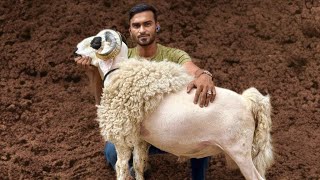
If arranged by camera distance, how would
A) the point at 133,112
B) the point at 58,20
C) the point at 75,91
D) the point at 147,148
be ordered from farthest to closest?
the point at 58,20 < the point at 75,91 < the point at 147,148 < the point at 133,112

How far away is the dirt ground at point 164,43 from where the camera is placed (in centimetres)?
361

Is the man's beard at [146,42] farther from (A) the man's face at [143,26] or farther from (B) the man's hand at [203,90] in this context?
(B) the man's hand at [203,90]

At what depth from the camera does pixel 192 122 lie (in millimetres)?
2564

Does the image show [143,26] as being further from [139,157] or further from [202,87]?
[139,157]

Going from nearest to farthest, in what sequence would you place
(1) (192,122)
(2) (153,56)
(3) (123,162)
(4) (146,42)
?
1. (1) (192,122)
2. (3) (123,162)
3. (4) (146,42)
4. (2) (153,56)

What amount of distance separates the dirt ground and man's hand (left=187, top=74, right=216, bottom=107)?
106cm

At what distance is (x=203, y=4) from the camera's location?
5188 millimetres

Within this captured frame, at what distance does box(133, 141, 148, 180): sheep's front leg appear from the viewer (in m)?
2.71

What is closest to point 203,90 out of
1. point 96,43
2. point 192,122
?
point 192,122

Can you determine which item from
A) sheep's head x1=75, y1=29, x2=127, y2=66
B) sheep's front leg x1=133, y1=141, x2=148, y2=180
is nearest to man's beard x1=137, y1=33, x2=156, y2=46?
sheep's head x1=75, y1=29, x2=127, y2=66

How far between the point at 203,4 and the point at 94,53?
270 cm

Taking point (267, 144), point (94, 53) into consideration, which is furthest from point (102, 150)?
point (267, 144)

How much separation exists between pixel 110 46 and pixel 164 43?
89.0 inches

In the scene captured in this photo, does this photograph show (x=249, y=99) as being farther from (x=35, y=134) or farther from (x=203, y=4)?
(x=203, y=4)
